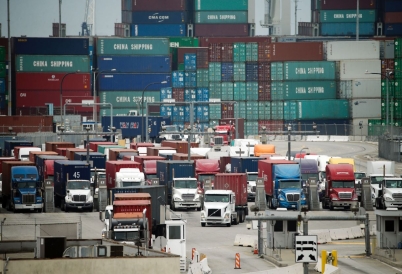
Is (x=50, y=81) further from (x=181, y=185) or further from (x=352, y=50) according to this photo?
(x=181, y=185)

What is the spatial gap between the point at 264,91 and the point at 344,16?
43.8m

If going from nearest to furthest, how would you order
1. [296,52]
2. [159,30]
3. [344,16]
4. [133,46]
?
[296,52], [133,46], [344,16], [159,30]

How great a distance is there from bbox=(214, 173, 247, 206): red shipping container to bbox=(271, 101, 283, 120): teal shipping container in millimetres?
79990

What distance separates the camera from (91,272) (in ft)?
98.6

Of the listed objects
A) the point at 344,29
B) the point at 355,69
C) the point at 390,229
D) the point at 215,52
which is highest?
the point at 344,29

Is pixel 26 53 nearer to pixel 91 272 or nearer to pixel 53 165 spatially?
pixel 53 165

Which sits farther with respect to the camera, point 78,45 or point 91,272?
point 78,45

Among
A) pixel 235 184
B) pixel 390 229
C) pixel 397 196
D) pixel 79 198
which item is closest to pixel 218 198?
pixel 235 184

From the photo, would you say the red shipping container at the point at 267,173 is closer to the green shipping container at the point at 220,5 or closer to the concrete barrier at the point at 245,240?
the concrete barrier at the point at 245,240

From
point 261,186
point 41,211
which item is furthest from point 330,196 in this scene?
point 41,211

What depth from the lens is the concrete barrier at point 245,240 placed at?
49.5 m

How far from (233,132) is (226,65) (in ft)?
47.0

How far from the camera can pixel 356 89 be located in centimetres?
14388

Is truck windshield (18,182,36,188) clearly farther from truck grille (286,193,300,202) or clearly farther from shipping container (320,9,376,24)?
shipping container (320,9,376,24)
